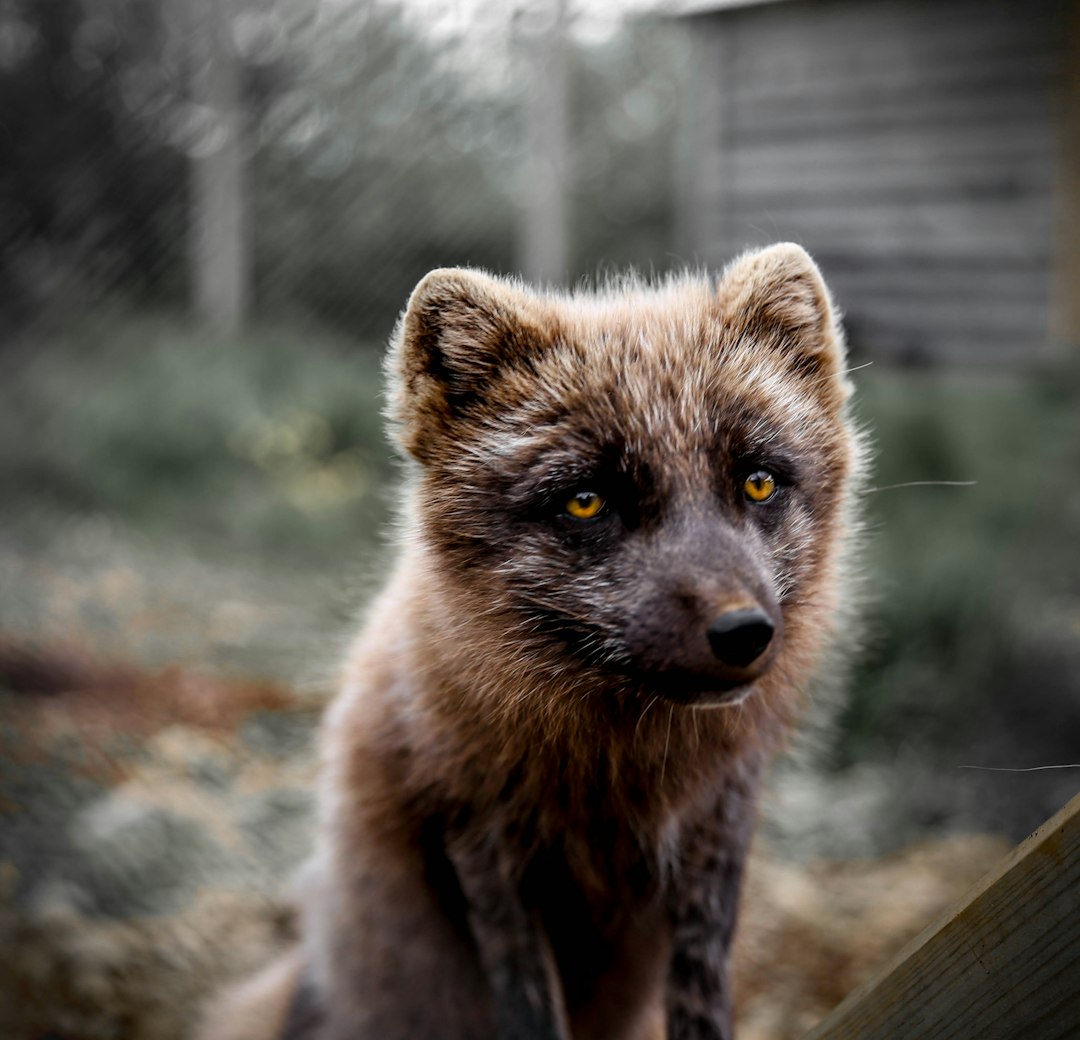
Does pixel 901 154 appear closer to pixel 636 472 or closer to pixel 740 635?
pixel 636 472

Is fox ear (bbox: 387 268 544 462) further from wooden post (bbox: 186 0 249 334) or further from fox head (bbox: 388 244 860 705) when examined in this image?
wooden post (bbox: 186 0 249 334)

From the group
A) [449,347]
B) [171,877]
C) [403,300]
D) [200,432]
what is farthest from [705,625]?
[200,432]

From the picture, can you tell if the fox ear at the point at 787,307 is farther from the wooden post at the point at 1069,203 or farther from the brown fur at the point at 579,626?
the wooden post at the point at 1069,203

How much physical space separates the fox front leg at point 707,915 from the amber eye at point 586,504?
81 centimetres

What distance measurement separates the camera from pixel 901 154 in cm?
671

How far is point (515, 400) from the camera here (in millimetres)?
2217

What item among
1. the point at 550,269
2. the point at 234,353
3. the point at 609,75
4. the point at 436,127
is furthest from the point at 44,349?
the point at 609,75

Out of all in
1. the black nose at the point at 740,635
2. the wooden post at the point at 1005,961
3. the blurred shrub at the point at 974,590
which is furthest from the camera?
the blurred shrub at the point at 974,590

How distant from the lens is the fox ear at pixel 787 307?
2312mm

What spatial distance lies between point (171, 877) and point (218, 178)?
4790 millimetres

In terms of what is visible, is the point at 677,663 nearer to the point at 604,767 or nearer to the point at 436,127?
the point at 604,767

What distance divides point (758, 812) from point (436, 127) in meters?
5.67

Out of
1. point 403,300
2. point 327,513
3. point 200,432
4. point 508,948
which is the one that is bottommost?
point 508,948

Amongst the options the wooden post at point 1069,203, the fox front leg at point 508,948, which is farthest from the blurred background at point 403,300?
the fox front leg at point 508,948
